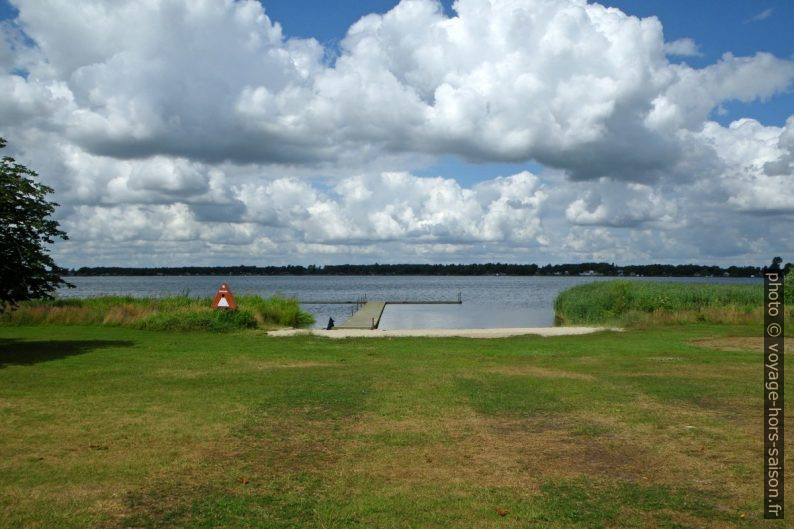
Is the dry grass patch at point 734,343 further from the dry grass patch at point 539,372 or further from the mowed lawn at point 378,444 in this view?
the dry grass patch at point 539,372

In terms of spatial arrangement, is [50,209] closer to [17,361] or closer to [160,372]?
[17,361]

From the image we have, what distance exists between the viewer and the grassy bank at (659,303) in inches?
1284

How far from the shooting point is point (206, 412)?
1034 centimetres

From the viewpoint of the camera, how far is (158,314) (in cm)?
2731

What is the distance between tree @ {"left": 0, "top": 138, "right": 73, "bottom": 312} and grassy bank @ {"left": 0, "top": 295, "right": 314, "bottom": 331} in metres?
8.85

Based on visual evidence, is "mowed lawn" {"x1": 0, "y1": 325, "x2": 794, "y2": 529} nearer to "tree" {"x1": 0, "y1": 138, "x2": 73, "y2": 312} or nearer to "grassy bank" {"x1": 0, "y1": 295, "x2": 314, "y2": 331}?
"tree" {"x1": 0, "y1": 138, "x2": 73, "y2": 312}

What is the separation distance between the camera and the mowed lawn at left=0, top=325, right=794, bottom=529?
6.19m

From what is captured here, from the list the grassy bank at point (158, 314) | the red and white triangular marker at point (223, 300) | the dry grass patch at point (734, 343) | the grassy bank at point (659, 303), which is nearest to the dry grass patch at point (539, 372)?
the dry grass patch at point (734, 343)

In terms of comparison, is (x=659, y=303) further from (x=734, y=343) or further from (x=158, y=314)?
(x=158, y=314)

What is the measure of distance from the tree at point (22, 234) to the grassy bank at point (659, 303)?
23.7 metres

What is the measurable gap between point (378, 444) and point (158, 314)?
20.9 m

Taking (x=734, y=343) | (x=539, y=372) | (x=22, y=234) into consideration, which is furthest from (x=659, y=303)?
(x=22, y=234)

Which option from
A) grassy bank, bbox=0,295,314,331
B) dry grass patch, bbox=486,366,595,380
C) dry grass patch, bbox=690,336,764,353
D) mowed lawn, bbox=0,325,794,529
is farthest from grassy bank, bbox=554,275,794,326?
dry grass patch, bbox=486,366,595,380

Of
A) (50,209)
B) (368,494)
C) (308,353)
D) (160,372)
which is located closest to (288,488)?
(368,494)
